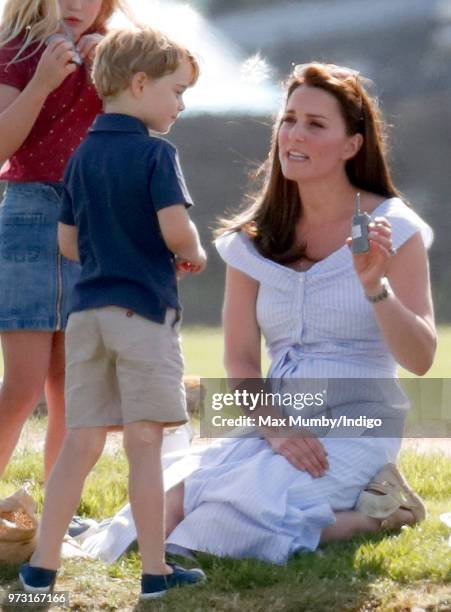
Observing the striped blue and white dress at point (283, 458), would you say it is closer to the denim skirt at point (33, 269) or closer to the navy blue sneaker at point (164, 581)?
Result: the navy blue sneaker at point (164, 581)

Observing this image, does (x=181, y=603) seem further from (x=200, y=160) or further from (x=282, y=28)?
(x=282, y=28)

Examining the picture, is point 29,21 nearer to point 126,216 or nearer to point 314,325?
point 126,216

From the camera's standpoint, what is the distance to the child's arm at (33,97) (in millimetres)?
3451

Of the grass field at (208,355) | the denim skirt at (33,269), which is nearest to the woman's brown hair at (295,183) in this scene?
the denim skirt at (33,269)

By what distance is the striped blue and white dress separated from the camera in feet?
11.7

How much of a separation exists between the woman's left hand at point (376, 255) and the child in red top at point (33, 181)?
2.54 feet

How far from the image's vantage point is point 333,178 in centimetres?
396

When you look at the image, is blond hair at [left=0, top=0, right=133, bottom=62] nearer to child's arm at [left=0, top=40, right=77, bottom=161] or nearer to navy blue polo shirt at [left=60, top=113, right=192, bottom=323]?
child's arm at [left=0, top=40, right=77, bottom=161]

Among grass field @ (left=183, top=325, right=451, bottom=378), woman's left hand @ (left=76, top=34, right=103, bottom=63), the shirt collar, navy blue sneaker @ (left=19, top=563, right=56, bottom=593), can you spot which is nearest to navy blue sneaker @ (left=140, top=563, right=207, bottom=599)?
navy blue sneaker @ (left=19, top=563, right=56, bottom=593)

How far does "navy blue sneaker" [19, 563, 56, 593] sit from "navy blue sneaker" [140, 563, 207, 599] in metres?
0.21

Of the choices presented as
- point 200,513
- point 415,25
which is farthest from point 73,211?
point 415,25

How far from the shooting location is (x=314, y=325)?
387cm

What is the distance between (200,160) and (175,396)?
3857mm

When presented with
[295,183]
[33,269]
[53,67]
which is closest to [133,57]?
[53,67]
